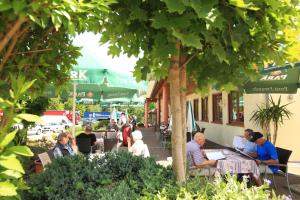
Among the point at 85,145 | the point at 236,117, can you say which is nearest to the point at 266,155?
the point at 85,145

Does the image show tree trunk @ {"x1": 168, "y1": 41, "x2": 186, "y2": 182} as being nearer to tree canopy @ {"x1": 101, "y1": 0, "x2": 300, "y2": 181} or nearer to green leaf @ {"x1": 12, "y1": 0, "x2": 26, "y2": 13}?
tree canopy @ {"x1": 101, "y1": 0, "x2": 300, "y2": 181}

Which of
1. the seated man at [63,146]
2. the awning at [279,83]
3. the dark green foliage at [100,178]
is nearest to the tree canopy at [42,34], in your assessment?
the dark green foliage at [100,178]

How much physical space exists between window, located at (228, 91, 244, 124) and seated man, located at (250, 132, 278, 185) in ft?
17.2

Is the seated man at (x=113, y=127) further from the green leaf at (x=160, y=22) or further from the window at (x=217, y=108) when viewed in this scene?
the green leaf at (x=160, y=22)

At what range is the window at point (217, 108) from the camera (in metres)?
16.0

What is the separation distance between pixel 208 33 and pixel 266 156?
16.8 ft

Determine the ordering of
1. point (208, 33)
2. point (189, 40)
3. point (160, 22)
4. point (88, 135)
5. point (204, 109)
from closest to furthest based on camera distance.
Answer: point (189, 40), point (160, 22), point (208, 33), point (88, 135), point (204, 109)

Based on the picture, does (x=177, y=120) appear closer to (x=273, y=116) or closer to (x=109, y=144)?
(x=273, y=116)

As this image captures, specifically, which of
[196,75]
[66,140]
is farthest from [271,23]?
[66,140]

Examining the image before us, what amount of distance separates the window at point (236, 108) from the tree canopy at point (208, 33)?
9063mm

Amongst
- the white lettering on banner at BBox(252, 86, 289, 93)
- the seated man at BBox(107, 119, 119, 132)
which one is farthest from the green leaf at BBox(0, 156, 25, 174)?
the seated man at BBox(107, 119, 119, 132)

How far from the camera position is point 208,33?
2672 millimetres

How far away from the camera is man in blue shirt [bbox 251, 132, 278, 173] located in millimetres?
6852

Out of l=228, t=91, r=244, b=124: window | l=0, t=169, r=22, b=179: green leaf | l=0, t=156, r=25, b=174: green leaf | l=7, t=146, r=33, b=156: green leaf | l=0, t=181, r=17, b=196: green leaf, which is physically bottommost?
l=0, t=181, r=17, b=196: green leaf
